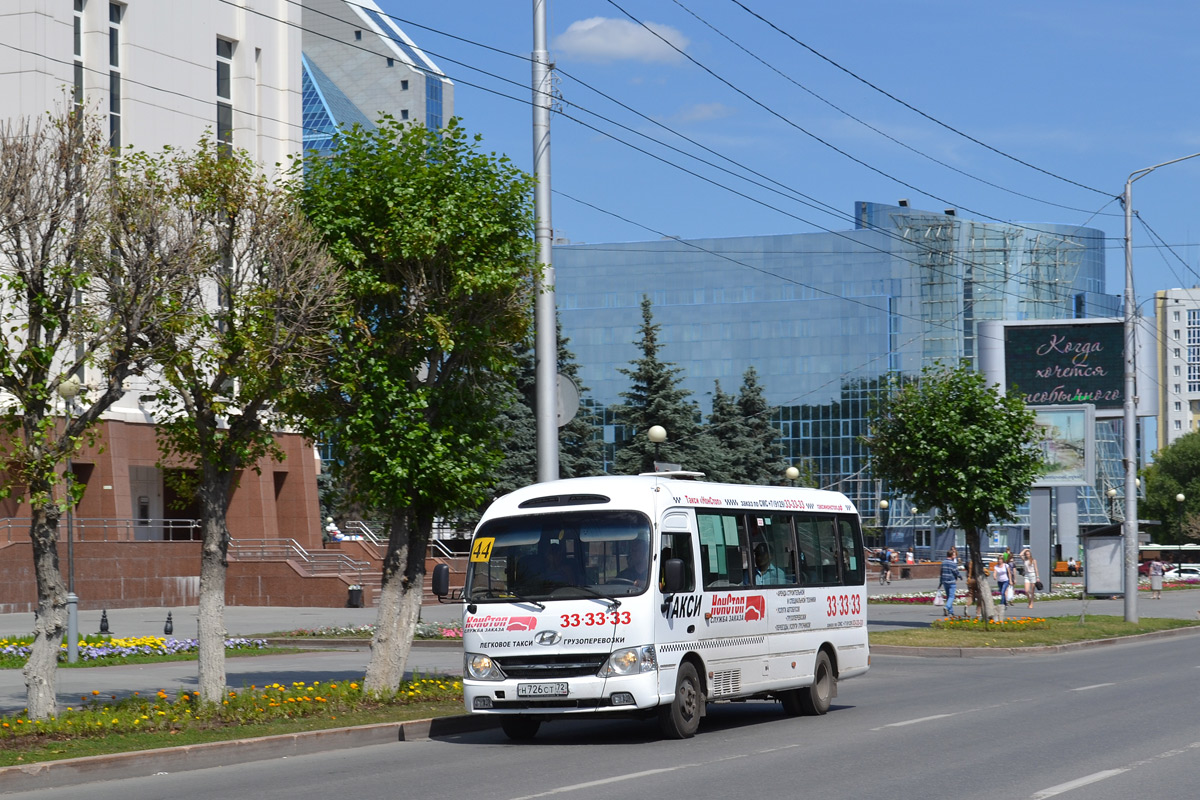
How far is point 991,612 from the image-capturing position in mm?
32688

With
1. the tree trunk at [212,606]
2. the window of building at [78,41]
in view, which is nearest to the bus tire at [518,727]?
the tree trunk at [212,606]

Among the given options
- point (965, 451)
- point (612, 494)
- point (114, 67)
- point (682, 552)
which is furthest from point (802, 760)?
point (114, 67)

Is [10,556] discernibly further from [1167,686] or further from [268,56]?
[1167,686]

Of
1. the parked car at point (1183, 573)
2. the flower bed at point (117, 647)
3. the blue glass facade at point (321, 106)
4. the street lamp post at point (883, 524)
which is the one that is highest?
the blue glass facade at point (321, 106)

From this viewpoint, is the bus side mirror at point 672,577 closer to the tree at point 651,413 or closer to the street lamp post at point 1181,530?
the tree at point 651,413

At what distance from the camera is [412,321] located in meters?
16.2

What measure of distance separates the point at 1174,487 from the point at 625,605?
12090 cm

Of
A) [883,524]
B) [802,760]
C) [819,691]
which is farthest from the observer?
[883,524]

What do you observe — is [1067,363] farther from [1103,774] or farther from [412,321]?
[1103,774]

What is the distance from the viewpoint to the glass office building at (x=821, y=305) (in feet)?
411

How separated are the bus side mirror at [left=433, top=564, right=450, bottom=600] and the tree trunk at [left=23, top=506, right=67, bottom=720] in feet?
11.7

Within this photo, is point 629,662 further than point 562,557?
No

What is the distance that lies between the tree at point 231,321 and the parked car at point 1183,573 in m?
78.0

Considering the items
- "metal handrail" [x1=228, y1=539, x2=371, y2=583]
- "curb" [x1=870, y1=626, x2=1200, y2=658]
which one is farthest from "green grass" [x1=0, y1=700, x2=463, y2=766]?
"metal handrail" [x1=228, y1=539, x2=371, y2=583]
